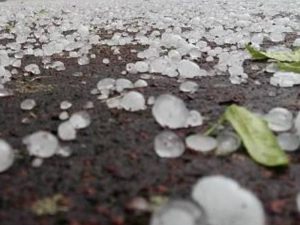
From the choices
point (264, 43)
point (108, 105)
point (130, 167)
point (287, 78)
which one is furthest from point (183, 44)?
point (130, 167)

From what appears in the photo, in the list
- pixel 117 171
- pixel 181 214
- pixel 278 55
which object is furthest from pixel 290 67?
pixel 181 214

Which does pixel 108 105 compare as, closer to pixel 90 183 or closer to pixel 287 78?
pixel 90 183

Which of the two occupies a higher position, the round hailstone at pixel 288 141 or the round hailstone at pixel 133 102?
the round hailstone at pixel 288 141

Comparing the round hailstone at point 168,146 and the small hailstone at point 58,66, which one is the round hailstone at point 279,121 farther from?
the small hailstone at point 58,66

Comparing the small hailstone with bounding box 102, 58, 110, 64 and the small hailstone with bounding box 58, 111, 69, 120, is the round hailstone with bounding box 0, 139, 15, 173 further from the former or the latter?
the small hailstone with bounding box 102, 58, 110, 64

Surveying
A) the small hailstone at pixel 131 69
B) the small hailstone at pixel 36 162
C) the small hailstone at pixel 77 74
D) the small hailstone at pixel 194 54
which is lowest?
the small hailstone at pixel 194 54

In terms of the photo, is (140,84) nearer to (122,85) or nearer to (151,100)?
(122,85)

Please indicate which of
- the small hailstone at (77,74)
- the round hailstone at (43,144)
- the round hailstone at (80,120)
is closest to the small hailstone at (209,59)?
the small hailstone at (77,74)
